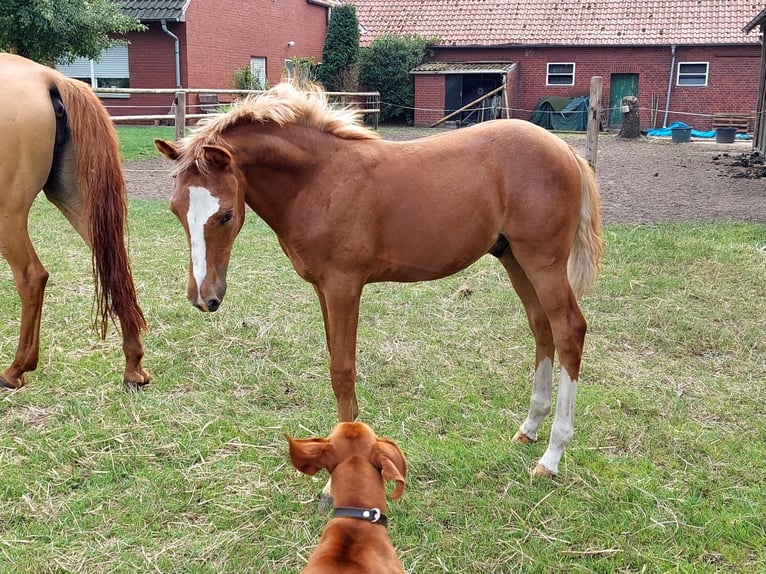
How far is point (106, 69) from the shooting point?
2275cm

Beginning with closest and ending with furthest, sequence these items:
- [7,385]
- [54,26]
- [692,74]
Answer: [7,385] < [54,26] < [692,74]

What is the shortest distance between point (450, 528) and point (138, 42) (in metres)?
22.5

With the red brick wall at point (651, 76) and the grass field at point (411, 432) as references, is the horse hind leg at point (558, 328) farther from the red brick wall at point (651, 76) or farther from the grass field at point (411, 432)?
the red brick wall at point (651, 76)

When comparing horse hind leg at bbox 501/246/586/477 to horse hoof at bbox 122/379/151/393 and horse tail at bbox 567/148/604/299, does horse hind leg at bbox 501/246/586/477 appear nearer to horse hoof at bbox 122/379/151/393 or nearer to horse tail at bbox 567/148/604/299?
horse tail at bbox 567/148/604/299

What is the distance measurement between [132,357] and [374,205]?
1943 millimetres

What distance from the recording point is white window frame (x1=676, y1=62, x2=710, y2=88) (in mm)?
25516

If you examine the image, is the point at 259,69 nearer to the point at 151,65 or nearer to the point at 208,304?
the point at 151,65

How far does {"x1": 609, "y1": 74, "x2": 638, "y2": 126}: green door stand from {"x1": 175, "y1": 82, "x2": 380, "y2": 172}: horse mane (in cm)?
2522

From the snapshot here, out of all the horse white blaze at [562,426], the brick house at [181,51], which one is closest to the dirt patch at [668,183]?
the horse white blaze at [562,426]

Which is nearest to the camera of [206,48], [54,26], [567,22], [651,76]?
[54,26]

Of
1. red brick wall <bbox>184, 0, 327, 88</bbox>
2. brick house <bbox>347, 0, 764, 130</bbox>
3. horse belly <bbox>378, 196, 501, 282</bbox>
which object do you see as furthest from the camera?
brick house <bbox>347, 0, 764, 130</bbox>

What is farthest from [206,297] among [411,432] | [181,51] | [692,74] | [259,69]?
[692,74]

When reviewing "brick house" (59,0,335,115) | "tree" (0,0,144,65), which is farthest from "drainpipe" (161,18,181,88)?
"tree" (0,0,144,65)

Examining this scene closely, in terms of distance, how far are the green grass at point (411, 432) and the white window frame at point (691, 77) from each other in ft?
73.3
